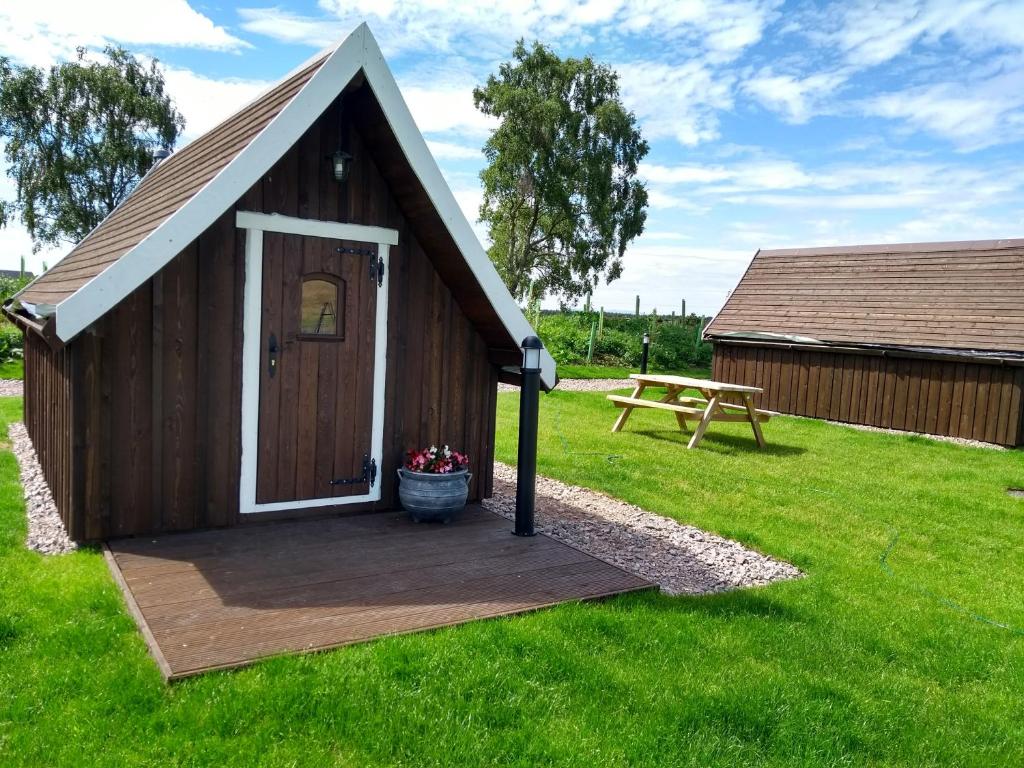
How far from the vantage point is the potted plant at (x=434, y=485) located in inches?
221

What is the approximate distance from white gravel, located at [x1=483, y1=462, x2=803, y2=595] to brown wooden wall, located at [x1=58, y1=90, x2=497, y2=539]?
151cm

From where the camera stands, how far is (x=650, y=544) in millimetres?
5902

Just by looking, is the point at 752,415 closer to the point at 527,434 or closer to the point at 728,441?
the point at 728,441

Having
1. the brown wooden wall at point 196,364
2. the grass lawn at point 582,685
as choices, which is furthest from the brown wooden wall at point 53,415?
the grass lawn at point 582,685

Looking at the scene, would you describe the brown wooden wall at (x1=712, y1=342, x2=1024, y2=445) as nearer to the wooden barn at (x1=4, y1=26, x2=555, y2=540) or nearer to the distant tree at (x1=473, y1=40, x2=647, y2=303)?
the wooden barn at (x1=4, y1=26, x2=555, y2=540)

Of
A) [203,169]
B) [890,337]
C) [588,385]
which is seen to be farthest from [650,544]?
[588,385]

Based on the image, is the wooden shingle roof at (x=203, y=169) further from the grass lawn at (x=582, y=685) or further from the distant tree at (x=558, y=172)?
the distant tree at (x=558, y=172)

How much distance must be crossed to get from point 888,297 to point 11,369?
53.9ft

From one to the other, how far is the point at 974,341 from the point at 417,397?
9.90 m

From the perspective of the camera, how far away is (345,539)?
5.26 m

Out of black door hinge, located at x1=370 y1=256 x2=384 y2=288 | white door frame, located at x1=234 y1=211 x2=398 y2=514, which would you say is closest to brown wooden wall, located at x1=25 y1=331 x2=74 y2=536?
white door frame, located at x1=234 y1=211 x2=398 y2=514

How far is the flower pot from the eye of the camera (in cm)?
561

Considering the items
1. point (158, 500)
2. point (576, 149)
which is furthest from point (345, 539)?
point (576, 149)

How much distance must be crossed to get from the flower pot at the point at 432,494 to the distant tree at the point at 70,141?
29181mm
